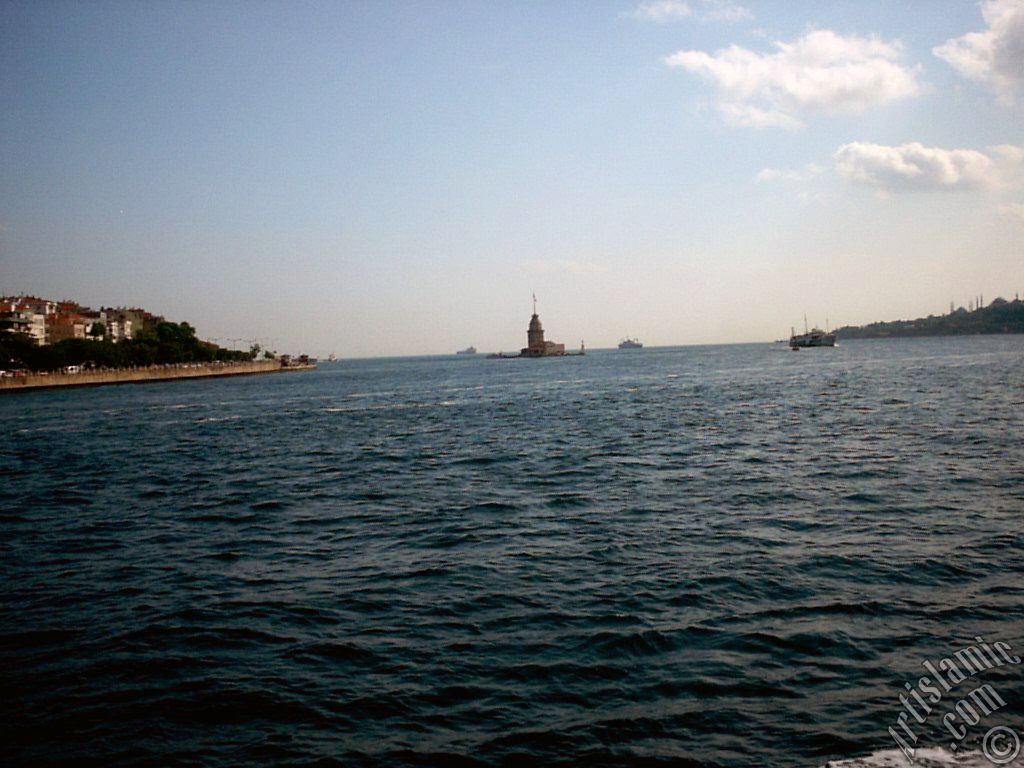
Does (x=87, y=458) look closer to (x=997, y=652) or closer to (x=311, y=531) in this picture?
(x=311, y=531)

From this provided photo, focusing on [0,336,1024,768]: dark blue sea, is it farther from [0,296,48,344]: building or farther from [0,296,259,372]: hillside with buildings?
[0,296,48,344]: building

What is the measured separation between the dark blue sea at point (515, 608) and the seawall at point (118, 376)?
90864 millimetres

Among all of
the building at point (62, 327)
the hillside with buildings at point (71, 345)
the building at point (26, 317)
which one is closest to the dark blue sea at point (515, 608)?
the hillside with buildings at point (71, 345)

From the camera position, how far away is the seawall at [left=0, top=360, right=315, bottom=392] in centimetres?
10618

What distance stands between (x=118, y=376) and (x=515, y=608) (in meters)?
134

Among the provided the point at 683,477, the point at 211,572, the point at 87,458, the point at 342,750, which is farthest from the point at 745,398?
the point at 342,750

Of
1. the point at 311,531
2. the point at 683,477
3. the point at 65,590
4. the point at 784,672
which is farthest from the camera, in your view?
the point at 683,477

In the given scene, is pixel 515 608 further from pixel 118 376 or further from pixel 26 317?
pixel 26 317

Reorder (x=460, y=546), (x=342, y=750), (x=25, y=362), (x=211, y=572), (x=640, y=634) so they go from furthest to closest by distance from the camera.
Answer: (x=25, y=362), (x=460, y=546), (x=211, y=572), (x=640, y=634), (x=342, y=750)

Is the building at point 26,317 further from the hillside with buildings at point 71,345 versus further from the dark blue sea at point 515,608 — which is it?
the dark blue sea at point 515,608

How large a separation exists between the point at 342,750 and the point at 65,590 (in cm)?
907

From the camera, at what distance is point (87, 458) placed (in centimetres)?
3594

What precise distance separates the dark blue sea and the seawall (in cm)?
9086

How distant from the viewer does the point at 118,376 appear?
12862cm
